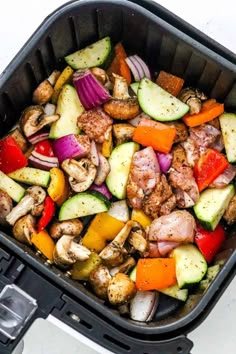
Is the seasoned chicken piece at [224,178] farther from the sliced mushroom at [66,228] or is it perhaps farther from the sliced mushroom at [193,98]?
the sliced mushroom at [66,228]

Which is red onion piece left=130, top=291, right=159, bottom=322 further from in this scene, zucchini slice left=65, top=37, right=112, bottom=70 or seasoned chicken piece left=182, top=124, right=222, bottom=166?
zucchini slice left=65, top=37, right=112, bottom=70

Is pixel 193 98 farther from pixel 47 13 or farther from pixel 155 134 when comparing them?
pixel 47 13

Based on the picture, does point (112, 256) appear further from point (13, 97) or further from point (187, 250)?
point (13, 97)

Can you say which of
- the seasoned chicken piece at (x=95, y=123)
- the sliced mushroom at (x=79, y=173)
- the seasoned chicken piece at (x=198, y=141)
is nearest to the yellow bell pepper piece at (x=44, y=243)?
the sliced mushroom at (x=79, y=173)

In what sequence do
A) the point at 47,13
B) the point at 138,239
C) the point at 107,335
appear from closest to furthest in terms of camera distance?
the point at 107,335
the point at 138,239
the point at 47,13

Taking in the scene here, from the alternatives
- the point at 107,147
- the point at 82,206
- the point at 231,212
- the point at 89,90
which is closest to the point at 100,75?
the point at 89,90

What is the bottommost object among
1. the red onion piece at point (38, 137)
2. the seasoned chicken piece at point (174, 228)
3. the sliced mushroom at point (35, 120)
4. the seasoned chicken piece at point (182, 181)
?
the seasoned chicken piece at point (174, 228)
